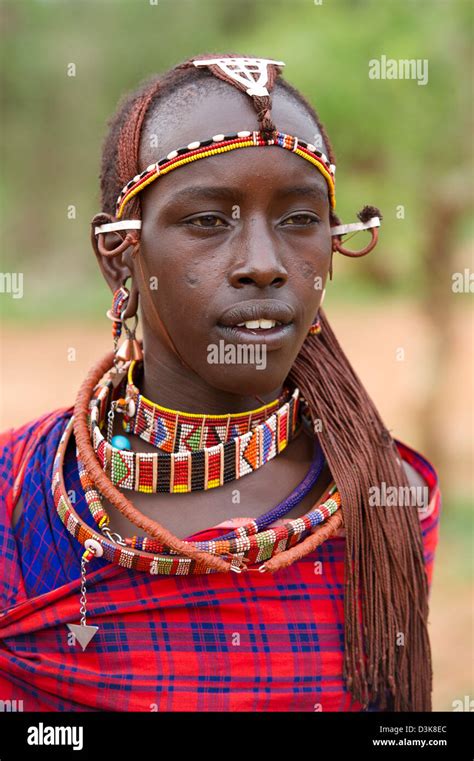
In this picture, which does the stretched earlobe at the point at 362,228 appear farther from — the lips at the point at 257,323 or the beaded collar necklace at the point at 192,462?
the beaded collar necklace at the point at 192,462

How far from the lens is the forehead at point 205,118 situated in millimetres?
2279

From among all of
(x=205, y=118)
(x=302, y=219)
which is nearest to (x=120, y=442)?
(x=302, y=219)

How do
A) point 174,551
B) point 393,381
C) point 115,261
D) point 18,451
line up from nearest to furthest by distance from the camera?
1. point 174,551
2. point 115,261
3. point 18,451
4. point 393,381

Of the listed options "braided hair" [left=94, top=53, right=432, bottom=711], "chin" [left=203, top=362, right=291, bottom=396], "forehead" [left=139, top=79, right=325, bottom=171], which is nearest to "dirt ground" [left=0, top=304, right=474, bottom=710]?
"braided hair" [left=94, top=53, right=432, bottom=711]

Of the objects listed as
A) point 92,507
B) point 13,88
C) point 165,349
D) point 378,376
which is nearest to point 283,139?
→ point 165,349

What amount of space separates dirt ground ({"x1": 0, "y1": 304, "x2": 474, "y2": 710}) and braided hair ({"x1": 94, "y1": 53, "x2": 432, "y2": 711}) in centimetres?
281

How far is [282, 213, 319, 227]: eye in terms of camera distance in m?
2.33

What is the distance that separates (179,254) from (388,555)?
0.99 metres

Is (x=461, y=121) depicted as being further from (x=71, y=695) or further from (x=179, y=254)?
(x=71, y=695)

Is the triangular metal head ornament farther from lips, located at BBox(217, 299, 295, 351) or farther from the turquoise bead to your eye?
the turquoise bead

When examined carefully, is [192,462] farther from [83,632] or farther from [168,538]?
[83,632]

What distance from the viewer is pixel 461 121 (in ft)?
18.4

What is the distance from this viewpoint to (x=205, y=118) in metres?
2.29

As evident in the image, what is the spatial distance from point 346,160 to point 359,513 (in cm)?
351
